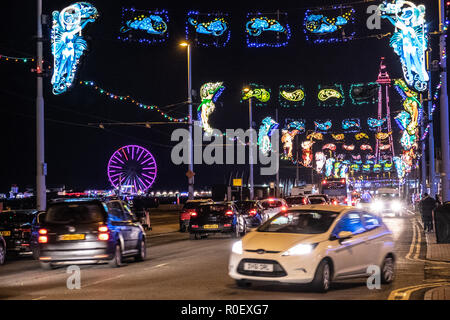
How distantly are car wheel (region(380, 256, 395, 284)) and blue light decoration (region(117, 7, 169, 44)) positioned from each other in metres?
19.4

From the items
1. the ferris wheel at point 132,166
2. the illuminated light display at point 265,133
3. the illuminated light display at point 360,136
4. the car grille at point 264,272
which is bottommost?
the car grille at point 264,272

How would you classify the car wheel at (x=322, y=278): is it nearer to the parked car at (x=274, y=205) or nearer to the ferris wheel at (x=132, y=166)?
the parked car at (x=274, y=205)

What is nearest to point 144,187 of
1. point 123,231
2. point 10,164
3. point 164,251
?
point 10,164

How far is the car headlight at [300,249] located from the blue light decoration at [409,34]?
17222 millimetres

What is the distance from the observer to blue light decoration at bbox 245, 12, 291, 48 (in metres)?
28.5

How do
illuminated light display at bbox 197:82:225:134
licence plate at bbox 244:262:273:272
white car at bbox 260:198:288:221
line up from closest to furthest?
licence plate at bbox 244:262:273:272 < white car at bbox 260:198:288:221 < illuminated light display at bbox 197:82:225:134

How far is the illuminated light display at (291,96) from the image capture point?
132ft

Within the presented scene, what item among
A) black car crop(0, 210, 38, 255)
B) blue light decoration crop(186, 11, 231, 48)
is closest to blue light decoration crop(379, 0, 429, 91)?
blue light decoration crop(186, 11, 231, 48)

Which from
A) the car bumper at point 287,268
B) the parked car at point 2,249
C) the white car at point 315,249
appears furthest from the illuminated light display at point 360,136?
the car bumper at point 287,268

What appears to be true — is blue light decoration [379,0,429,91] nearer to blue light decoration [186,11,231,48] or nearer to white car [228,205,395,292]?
blue light decoration [186,11,231,48]

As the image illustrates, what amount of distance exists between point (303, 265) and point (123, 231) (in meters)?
7.04

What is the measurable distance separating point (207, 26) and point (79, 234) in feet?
52.2

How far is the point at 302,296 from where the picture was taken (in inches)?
439

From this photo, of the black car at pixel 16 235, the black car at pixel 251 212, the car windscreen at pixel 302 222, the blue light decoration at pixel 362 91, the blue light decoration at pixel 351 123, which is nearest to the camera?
the car windscreen at pixel 302 222
